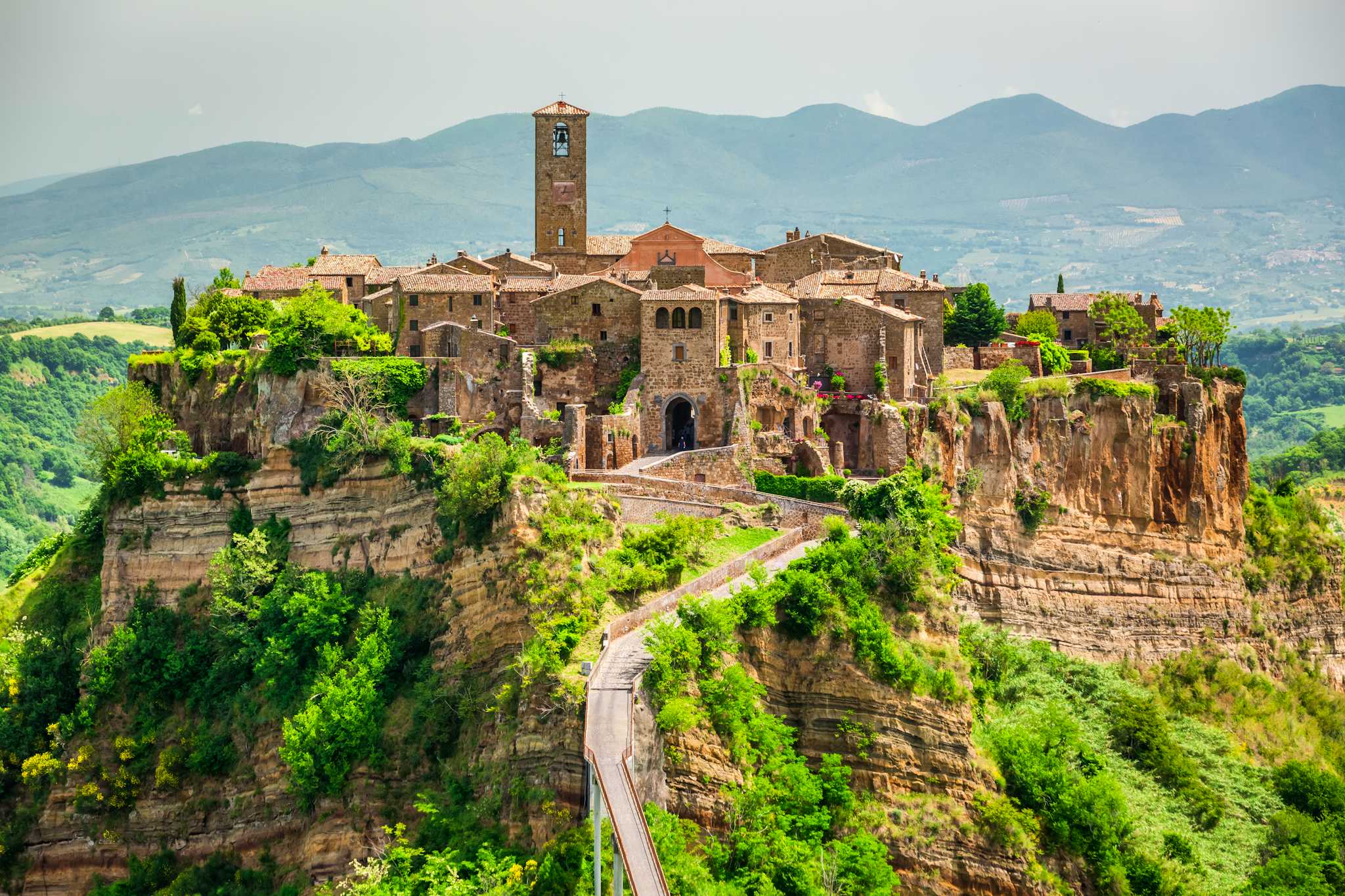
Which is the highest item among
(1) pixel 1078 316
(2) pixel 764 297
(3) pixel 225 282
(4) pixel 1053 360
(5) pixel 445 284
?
(3) pixel 225 282

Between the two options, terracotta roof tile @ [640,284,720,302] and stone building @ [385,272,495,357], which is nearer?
terracotta roof tile @ [640,284,720,302]

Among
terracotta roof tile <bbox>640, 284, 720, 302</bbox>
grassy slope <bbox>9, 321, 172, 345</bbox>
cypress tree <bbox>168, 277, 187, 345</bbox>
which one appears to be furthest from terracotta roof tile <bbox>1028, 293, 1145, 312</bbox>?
grassy slope <bbox>9, 321, 172, 345</bbox>

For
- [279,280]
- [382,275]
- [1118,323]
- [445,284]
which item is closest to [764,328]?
[445,284]

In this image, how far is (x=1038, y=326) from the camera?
8794 centimetres

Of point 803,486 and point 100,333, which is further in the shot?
point 100,333

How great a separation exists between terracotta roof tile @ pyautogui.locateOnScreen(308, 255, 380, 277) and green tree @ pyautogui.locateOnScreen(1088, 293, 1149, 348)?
1590 inches

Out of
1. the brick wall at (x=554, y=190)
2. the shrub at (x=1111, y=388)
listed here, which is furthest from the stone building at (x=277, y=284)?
the shrub at (x=1111, y=388)

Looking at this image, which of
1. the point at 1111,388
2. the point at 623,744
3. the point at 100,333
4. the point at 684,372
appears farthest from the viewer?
the point at 100,333

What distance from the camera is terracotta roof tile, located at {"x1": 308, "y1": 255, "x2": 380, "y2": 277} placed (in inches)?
3209

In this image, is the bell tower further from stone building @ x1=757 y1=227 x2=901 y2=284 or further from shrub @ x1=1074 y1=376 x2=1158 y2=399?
shrub @ x1=1074 y1=376 x2=1158 y2=399

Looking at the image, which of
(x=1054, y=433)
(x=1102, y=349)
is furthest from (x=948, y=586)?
(x=1102, y=349)

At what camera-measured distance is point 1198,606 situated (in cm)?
7800

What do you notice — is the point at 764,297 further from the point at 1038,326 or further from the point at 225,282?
the point at 225,282

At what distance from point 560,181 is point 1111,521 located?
121 ft
